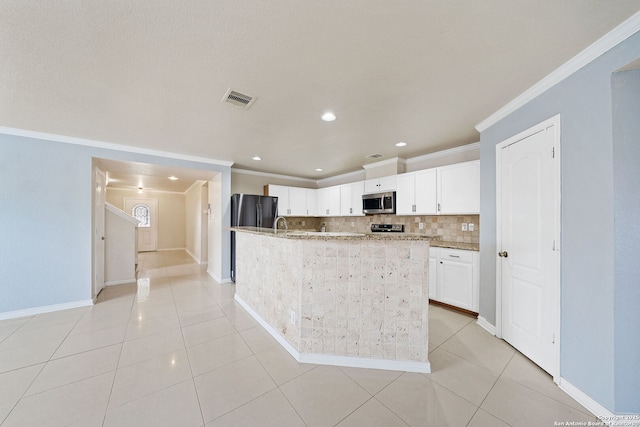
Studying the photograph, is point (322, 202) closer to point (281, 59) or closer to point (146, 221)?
point (281, 59)

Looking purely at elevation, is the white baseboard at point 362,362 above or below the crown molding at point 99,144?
below

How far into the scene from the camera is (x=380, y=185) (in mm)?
4449

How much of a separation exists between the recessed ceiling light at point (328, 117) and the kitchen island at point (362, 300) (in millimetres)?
1407

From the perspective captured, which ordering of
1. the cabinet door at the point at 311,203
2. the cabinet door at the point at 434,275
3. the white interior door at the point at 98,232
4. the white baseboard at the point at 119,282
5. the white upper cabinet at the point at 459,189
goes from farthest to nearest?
1. the cabinet door at the point at 311,203
2. the white baseboard at the point at 119,282
3. the white interior door at the point at 98,232
4. the cabinet door at the point at 434,275
5. the white upper cabinet at the point at 459,189

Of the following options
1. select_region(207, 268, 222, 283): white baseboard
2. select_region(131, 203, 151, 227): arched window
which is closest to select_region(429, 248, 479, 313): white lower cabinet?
select_region(207, 268, 222, 283): white baseboard

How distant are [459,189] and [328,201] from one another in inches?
119

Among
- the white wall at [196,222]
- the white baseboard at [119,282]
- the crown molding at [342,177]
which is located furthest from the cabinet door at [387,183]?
the white baseboard at [119,282]

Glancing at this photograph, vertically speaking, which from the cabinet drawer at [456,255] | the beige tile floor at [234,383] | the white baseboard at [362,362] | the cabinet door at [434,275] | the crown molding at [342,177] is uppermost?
the crown molding at [342,177]

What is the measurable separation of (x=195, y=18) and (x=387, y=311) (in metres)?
2.47

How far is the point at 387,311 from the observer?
1913mm

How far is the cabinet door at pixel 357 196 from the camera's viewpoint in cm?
491

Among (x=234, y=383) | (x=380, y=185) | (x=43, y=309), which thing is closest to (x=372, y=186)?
(x=380, y=185)

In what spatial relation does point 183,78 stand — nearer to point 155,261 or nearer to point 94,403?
point 94,403

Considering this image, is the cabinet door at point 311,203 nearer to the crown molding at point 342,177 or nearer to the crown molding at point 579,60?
the crown molding at point 342,177
